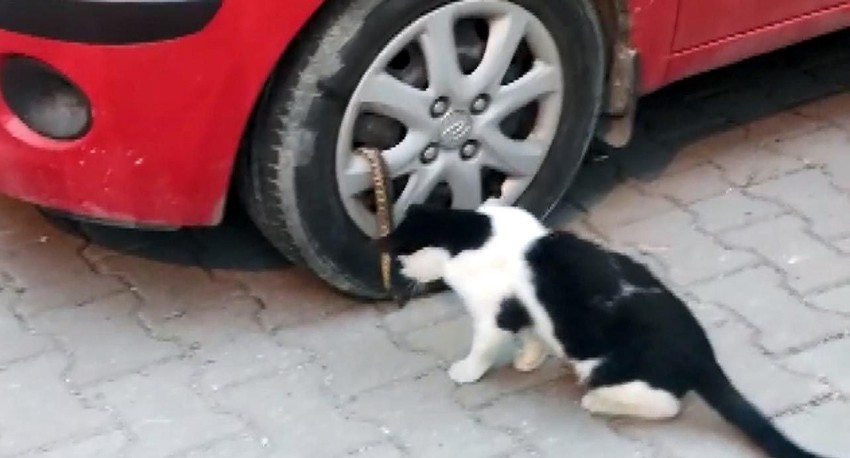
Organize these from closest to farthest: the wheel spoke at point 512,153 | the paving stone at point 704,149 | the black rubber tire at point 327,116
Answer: the black rubber tire at point 327,116
the wheel spoke at point 512,153
the paving stone at point 704,149

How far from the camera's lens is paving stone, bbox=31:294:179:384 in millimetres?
2953

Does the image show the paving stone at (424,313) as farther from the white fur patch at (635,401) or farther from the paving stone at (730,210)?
the paving stone at (730,210)

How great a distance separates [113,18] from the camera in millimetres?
2553

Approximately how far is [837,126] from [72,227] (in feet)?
7.07

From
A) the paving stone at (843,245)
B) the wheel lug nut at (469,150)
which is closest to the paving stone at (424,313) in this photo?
the wheel lug nut at (469,150)

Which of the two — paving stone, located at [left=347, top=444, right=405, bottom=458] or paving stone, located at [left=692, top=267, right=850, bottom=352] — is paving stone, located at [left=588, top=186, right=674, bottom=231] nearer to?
paving stone, located at [left=692, top=267, right=850, bottom=352]

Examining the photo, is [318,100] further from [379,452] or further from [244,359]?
[379,452]

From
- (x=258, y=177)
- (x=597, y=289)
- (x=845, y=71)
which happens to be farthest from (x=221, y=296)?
(x=845, y=71)

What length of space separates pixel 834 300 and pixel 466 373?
903 millimetres

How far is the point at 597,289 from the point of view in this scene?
2691mm

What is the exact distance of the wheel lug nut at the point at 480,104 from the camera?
9.89 feet

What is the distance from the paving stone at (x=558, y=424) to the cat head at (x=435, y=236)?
315 mm

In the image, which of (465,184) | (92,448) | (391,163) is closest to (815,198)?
(465,184)

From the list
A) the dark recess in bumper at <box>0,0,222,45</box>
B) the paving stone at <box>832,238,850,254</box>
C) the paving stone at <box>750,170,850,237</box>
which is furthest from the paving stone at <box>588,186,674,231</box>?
the dark recess in bumper at <box>0,0,222,45</box>
